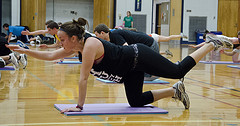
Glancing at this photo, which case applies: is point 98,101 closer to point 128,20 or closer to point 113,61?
point 113,61

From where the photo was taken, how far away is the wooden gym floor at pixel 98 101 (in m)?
2.63

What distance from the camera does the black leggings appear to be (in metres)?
2.81

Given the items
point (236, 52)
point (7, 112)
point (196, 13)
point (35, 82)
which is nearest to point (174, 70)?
point (7, 112)

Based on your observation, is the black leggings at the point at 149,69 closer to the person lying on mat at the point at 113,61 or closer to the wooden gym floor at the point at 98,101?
the person lying on mat at the point at 113,61

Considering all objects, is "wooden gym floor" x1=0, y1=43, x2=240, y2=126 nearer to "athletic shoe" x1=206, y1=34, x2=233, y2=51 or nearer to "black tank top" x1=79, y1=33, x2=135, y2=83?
"black tank top" x1=79, y1=33, x2=135, y2=83

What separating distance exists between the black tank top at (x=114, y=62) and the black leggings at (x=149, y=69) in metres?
0.08

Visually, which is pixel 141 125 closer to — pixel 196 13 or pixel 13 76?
pixel 13 76

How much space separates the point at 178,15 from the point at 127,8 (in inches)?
111

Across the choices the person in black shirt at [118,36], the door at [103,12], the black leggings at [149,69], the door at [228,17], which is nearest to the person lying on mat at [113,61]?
the black leggings at [149,69]

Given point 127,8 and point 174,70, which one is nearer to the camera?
point 174,70

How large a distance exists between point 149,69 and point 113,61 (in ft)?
1.00

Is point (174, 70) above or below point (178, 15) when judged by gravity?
below

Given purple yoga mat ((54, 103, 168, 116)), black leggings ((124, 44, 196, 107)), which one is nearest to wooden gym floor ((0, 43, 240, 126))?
purple yoga mat ((54, 103, 168, 116))

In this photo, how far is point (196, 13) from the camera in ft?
59.9
